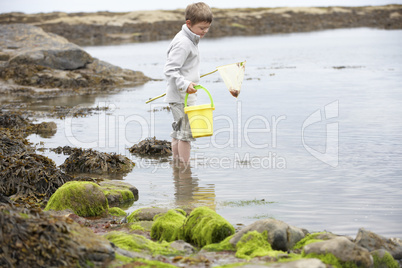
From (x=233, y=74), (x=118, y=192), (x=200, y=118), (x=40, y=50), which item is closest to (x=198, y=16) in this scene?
(x=233, y=74)

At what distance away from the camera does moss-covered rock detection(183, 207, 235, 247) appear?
4238 mm

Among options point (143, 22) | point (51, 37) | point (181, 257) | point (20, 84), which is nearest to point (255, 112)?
point (181, 257)

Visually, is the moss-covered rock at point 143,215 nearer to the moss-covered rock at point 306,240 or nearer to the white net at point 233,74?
the moss-covered rock at point 306,240

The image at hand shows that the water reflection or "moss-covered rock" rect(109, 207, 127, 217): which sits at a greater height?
the water reflection

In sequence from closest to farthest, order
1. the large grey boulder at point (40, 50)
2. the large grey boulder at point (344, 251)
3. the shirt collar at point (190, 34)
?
the large grey boulder at point (344, 251)
the shirt collar at point (190, 34)
the large grey boulder at point (40, 50)

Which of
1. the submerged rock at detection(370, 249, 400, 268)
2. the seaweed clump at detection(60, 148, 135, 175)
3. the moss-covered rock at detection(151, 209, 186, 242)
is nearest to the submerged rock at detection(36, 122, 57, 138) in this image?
the seaweed clump at detection(60, 148, 135, 175)

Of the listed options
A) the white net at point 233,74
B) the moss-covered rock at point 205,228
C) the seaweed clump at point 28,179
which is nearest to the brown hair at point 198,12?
the white net at point 233,74

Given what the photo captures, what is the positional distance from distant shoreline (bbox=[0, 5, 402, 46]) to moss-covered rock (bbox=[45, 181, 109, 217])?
154 ft

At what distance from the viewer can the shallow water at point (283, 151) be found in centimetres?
532

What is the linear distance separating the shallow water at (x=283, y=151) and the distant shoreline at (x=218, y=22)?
130 ft

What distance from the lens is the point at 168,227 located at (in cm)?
443

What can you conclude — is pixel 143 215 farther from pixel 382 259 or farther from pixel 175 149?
pixel 175 149

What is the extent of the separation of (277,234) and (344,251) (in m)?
0.56

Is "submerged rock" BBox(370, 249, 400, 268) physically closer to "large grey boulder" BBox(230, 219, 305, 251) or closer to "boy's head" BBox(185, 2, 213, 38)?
"large grey boulder" BBox(230, 219, 305, 251)
